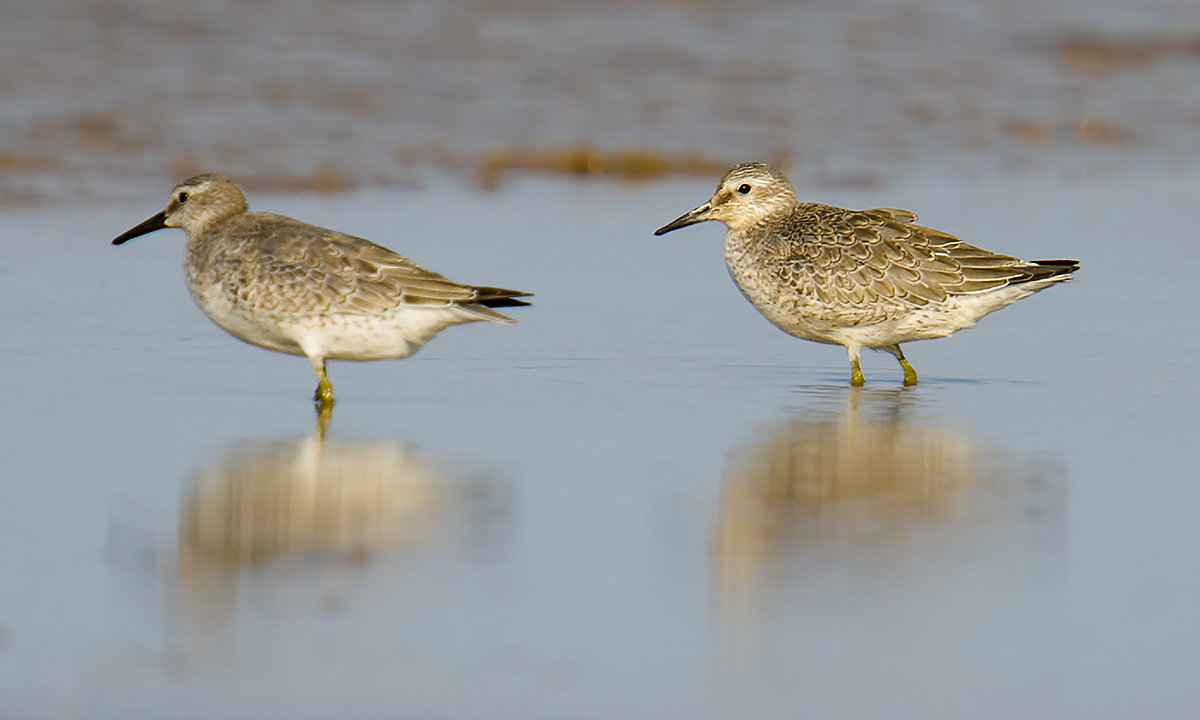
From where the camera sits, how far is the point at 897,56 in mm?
16875

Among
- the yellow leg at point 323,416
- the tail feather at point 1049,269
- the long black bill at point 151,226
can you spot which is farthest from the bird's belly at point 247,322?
the tail feather at point 1049,269

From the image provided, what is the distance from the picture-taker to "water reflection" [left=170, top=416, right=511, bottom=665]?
14.9ft

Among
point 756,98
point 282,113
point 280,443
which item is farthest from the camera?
point 756,98

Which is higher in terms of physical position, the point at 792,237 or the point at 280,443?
the point at 792,237

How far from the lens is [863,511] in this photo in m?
5.51

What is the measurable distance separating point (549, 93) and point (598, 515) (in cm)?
1004

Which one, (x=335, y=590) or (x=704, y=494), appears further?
(x=704, y=494)

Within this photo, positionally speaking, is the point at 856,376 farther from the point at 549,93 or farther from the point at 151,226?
Result: the point at 549,93

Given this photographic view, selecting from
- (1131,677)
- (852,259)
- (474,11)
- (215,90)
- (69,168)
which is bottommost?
(1131,677)

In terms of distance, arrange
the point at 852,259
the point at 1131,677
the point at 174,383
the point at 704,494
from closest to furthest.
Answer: the point at 1131,677, the point at 704,494, the point at 174,383, the point at 852,259

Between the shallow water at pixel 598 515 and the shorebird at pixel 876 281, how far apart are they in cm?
23

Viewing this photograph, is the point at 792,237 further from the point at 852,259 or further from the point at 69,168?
the point at 69,168

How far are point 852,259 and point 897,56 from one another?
918 centimetres

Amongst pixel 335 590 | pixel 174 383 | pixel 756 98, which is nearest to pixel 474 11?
pixel 756 98
